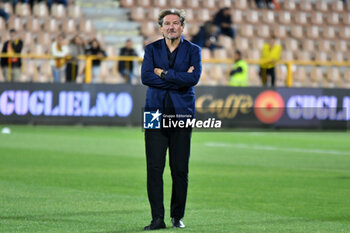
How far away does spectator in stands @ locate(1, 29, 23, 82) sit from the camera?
25.9m

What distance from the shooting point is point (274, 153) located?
1722 cm

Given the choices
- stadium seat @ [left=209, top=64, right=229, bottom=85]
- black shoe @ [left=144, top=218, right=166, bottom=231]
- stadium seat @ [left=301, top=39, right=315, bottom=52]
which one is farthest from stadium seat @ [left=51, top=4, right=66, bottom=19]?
black shoe @ [left=144, top=218, right=166, bottom=231]

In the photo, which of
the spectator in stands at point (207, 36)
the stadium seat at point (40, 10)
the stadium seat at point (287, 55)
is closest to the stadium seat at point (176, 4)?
the spectator in stands at point (207, 36)

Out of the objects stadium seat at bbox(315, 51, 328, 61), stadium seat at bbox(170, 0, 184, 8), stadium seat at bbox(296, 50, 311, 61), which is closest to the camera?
stadium seat at bbox(170, 0, 184, 8)

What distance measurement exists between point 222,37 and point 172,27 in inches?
1003

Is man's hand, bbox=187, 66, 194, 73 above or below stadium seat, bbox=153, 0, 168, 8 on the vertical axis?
below

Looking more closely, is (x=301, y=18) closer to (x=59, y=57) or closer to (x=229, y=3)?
(x=229, y=3)

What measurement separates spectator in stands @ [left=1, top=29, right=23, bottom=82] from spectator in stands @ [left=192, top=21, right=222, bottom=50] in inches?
275

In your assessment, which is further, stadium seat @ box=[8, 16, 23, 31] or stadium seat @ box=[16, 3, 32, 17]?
stadium seat @ box=[16, 3, 32, 17]

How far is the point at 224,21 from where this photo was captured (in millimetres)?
31531

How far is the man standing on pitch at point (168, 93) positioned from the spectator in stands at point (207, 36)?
75.4 ft

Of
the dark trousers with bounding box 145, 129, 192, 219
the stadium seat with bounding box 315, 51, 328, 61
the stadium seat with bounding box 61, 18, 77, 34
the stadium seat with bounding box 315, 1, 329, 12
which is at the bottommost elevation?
the stadium seat with bounding box 315, 51, 328, 61

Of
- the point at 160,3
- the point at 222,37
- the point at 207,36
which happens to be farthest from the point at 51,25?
the point at 222,37

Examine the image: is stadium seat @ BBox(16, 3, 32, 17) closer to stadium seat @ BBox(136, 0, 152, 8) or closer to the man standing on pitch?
stadium seat @ BBox(136, 0, 152, 8)
